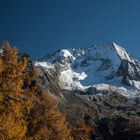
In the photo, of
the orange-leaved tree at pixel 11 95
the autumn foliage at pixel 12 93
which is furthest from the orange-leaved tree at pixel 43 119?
the orange-leaved tree at pixel 11 95

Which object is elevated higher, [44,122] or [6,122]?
[44,122]

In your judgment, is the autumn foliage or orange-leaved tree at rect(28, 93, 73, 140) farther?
orange-leaved tree at rect(28, 93, 73, 140)

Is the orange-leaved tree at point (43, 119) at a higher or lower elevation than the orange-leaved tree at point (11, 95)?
higher

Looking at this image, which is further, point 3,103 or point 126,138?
point 126,138

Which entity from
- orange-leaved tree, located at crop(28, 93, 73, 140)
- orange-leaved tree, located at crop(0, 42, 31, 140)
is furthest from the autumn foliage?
orange-leaved tree, located at crop(28, 93, 73, 140)

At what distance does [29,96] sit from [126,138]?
126999mm

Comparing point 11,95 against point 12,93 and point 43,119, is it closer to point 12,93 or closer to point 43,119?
point 12,93

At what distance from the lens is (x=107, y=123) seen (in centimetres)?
17288

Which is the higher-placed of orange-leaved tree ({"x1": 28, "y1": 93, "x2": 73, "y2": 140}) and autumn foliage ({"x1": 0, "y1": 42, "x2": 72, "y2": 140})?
orange-leaved tree ({"x1": 28, "y1": 93, "x2": 73, "y2": 140})

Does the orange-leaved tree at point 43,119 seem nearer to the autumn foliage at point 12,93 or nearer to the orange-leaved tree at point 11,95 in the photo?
the autumn foliage at point 12,93

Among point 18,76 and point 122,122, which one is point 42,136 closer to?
point 18,76

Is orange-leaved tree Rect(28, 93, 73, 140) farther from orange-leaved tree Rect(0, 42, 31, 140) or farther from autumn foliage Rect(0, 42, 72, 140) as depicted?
orange-leaved tree Rect(0, 42, 31, 140)

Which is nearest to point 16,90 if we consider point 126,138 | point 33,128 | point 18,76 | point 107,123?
point 18,76

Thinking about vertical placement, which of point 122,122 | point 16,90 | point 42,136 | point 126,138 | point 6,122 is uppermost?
point 122,122
